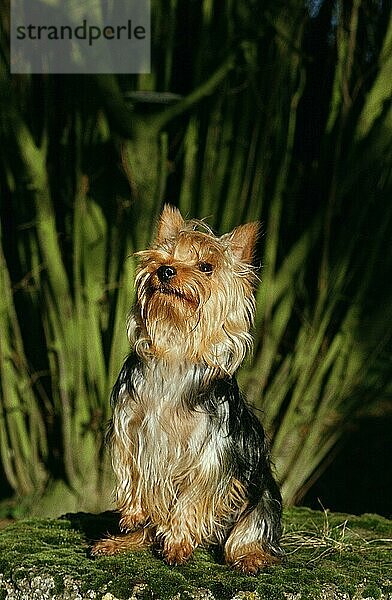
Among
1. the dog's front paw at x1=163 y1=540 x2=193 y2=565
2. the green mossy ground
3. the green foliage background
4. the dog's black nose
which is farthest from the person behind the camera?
the green foliage background

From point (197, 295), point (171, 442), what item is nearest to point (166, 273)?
point (197, 295)

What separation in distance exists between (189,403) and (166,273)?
0.49 metres

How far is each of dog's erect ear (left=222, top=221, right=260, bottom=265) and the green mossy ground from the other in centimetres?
112

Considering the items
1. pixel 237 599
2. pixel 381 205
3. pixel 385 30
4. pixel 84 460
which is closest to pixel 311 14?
pixel 385 30

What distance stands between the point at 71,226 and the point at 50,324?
24.7 inches

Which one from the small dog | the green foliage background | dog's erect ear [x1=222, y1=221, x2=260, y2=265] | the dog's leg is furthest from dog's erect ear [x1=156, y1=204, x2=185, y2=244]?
the green foliage background

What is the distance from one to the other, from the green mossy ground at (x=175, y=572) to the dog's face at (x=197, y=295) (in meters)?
0.77

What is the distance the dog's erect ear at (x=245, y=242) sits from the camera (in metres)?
3.11

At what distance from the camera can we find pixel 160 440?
10.2 feet

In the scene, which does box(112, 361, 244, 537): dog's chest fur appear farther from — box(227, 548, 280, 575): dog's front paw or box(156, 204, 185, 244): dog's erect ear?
box(156, 204, 185, 244): dog's erect ear

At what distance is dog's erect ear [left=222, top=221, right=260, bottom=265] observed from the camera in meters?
3.11

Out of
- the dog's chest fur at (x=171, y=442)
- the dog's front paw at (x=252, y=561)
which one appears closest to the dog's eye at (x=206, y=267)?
the dog's chest fur at (x=171, y=442)

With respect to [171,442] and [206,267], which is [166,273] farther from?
[171,442]

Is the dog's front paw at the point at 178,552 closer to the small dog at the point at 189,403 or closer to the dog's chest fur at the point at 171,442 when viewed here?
the small dog at the point at 189,403
